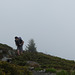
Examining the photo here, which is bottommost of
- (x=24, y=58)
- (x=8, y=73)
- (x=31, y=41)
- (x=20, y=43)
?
(x=8, y=73)

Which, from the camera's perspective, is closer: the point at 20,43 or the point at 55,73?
the point at 55,73

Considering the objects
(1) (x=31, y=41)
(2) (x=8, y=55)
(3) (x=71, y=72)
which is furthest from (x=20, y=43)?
(1) (x=31, y=41)

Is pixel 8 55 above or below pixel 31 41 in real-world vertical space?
below

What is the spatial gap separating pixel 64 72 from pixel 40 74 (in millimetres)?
1346

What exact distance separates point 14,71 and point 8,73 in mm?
463

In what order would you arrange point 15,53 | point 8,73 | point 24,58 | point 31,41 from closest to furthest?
1. point 8,73
2. point 24,58
3. point 15,53
4. point 31,41

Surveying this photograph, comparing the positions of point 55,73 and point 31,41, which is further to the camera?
point 31,41

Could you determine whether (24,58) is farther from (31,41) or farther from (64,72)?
(31,41)

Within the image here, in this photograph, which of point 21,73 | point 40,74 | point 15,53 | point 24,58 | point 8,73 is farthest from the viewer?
point 15,53

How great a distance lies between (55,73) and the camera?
1445cm

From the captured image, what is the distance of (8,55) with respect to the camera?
20484 mm

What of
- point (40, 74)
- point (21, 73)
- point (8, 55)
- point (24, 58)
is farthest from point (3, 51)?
point (21, 73)

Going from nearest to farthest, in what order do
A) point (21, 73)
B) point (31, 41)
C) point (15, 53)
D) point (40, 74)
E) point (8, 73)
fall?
point (8, 73) < point (21, 73) < point (40, 74) < point (15, 53) < point (31, 41)

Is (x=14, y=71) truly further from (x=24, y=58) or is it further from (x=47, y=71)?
(x=24, y=58)
